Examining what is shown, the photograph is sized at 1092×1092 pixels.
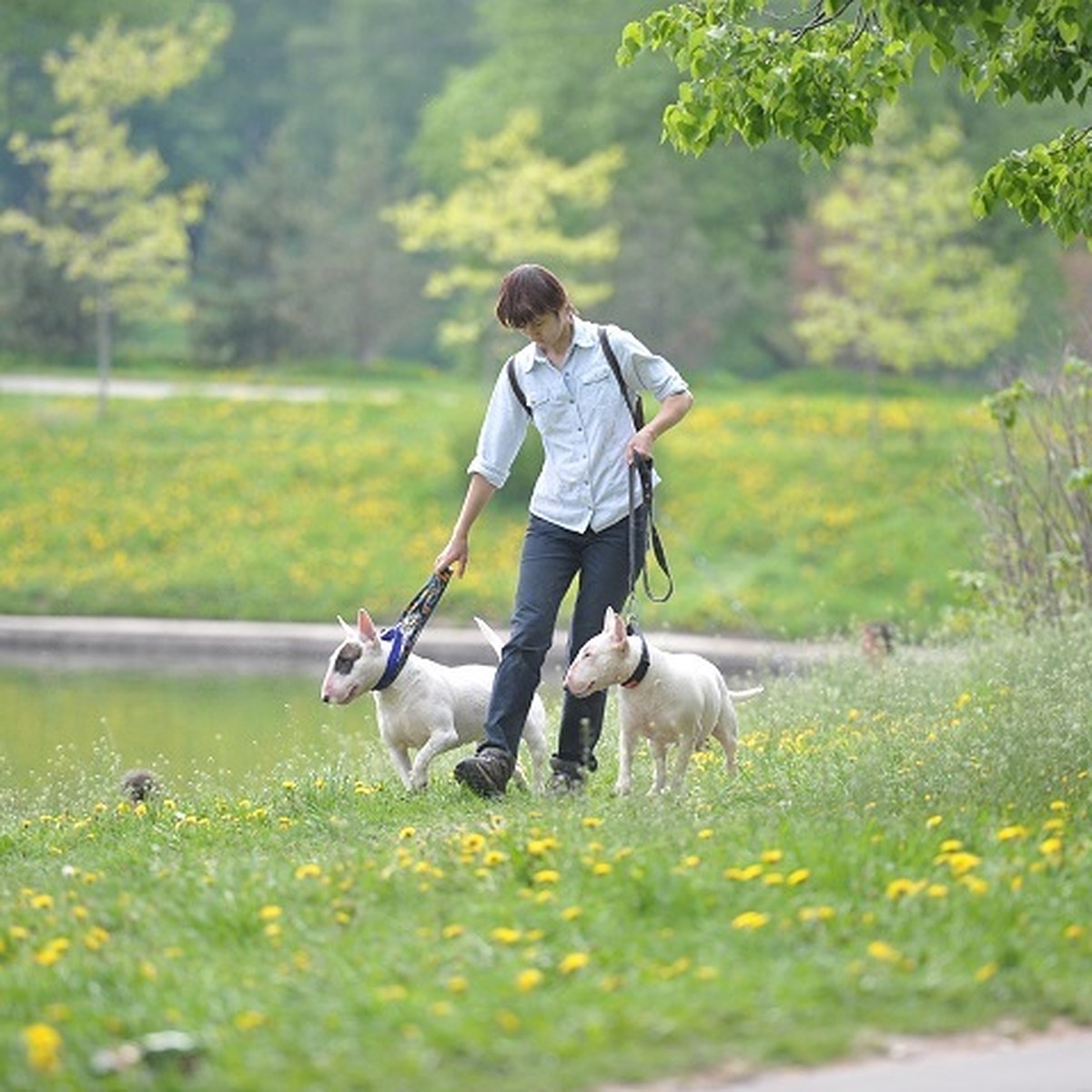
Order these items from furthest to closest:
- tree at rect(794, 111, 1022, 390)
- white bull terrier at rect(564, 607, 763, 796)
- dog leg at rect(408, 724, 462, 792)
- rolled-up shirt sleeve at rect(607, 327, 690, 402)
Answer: tree at rect(794, 111, 1022, 390) < dog leg at rect(408, 724, 462, 792) < rolled-up shirt sleeve at rect(607, 327, 690, 402) < white bull terrier at rect(564, 607, 763, 796)

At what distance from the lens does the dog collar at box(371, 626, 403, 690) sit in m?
9.95

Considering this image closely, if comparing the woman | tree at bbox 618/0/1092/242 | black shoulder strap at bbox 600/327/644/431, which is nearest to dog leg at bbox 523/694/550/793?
the woman

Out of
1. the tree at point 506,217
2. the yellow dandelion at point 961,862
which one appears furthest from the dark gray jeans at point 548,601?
the tree at point 506,217

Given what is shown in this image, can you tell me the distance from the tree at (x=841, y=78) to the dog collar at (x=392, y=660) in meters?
2.46

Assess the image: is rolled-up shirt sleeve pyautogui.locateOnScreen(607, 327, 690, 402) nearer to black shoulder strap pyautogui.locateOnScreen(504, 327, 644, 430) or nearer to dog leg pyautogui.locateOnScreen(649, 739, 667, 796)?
black shoulder strap pyautogui.locateOnScreen(504, 327, 644, 430)

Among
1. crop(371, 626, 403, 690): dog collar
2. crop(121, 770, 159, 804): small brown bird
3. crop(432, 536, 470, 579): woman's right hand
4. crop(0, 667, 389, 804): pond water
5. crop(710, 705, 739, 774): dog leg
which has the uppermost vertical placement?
crop(432, 536, 470, 579): woman's right hand

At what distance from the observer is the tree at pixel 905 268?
1241 inches

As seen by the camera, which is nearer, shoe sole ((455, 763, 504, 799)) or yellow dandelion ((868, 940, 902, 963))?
yellow dandelion ((868, 940, 902, 963))

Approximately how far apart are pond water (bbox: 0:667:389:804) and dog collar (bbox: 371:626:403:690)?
199cm

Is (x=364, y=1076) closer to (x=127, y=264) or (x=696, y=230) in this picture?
(x=127, y=264)

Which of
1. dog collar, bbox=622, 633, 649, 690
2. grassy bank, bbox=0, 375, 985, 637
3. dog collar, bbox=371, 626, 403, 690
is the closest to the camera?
dog collar, bbox=622, 633, 649, 690

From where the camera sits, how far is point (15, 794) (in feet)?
42.3

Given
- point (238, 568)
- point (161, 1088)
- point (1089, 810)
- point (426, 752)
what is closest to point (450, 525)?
point (238, 568)

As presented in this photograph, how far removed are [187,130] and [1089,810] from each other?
53.6 metres
